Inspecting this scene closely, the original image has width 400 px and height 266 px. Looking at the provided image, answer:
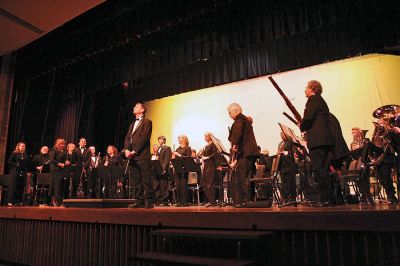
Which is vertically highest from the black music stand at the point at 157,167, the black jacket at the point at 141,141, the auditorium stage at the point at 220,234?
the black jacket at the point at 141,141

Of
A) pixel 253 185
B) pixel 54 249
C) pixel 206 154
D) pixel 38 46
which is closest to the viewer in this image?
pixel 54 249

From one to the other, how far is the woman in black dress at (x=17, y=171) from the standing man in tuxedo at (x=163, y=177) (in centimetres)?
347

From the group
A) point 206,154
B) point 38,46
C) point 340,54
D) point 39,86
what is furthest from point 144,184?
point 39,86

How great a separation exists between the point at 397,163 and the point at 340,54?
303 centimetres

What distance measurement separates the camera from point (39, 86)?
38.3ft

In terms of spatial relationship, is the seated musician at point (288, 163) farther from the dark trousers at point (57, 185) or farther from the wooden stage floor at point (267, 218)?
the dark trousers at point (57, 185)

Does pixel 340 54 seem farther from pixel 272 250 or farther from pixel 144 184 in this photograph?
pixel 272 250

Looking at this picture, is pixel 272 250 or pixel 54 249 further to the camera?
pixel 54 249

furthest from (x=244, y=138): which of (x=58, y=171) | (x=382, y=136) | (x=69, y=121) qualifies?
(x=69, y=121)

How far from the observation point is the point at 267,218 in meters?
3.27

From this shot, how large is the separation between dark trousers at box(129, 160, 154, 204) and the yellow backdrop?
4.72m

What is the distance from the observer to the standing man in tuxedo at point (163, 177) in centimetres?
835

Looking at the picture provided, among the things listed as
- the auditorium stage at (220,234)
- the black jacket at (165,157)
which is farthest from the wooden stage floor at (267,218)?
the black jacket at (165,157)

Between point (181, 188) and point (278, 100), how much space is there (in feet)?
11.5
